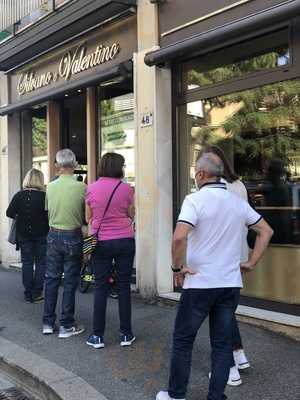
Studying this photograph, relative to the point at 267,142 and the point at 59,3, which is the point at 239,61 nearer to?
the point at 267,142

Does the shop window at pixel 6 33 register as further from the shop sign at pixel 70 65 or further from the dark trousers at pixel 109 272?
the dark trousers at pixel 109 272

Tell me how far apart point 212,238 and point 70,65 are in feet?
20.6

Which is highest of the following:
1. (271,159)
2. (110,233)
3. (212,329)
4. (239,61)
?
(239,61)

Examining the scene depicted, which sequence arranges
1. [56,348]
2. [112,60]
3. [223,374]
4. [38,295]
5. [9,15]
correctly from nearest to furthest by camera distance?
[223,374] → [56,348] → [38,295] → [112,60] → [9,15]

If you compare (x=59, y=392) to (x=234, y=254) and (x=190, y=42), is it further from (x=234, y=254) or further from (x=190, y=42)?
(x=190, y=42)

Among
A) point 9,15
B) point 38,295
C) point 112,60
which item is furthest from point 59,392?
point 9,15

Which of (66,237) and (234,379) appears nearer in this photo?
(234,379)

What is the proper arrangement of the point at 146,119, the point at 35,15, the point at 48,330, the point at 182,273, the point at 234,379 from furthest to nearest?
the point at 35,15 < the point at 146,119 < the point at 48,330 < the point at 234,379 < the point at 182,273

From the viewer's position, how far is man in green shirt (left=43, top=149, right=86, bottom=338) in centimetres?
597

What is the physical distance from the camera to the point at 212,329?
12.8 feet

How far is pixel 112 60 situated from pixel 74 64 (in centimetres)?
109

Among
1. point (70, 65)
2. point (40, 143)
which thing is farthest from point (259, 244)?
point (40, 143)

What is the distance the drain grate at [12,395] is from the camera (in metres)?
4.69

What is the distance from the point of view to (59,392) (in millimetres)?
4379
